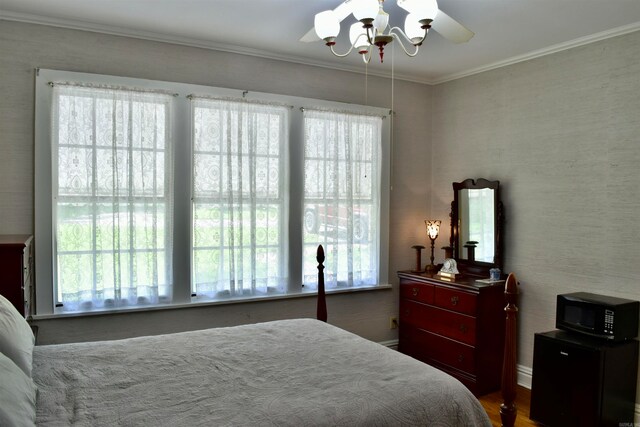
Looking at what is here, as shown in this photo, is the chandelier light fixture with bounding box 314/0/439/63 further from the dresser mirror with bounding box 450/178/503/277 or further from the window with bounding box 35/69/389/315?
the dresser mirror with bounding box 450/178/503/277

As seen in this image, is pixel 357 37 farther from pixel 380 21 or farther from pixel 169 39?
pixel 169 39

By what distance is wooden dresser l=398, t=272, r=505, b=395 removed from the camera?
3.82 meters

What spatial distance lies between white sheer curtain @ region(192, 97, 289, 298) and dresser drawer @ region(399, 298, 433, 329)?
1.22 metres

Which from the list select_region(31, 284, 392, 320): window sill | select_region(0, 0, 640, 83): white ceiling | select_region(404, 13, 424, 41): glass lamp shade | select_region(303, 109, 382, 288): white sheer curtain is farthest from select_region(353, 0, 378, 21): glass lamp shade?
select_region(31, 284, 392, 320): window sill

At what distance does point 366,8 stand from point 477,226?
2.64m

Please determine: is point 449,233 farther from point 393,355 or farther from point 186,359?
point 186,359

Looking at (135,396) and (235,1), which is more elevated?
(235,1)

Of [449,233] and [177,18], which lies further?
[449,233]

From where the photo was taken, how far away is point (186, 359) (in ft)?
7.38

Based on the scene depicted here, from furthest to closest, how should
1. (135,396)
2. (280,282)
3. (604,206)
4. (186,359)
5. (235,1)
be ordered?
(280,282) → (604,206) → (235,1) → (186,359) → (135,396)

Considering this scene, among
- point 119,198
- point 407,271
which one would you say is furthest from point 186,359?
point 407,271

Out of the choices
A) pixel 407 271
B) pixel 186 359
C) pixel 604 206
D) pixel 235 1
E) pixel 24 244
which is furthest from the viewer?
pixel 407 271

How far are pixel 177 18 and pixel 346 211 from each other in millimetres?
2062

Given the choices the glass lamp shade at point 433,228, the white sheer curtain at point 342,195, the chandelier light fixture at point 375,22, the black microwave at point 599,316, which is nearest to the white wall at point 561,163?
the black microwave at point 599,316
